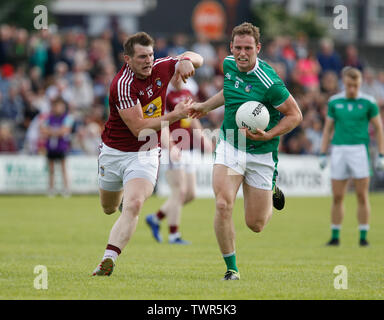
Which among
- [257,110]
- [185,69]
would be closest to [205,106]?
[185,69]

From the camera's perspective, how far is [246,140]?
908cm

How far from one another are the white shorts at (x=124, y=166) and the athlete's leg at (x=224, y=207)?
80cm

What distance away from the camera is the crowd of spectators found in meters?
23.6

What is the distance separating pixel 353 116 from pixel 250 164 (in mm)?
4887

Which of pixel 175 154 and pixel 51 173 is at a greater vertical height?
pixel 175 154

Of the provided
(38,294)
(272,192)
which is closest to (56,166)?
(272,192)

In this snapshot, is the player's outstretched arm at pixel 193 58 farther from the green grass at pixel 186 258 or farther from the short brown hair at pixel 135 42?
the green grass at pixel 186 258

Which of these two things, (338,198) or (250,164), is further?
(338,198)

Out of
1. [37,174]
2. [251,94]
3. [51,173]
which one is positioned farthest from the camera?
[37,174]

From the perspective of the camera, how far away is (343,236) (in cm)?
1484

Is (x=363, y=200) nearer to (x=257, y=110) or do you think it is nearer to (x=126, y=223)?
(x=257, y=110)
